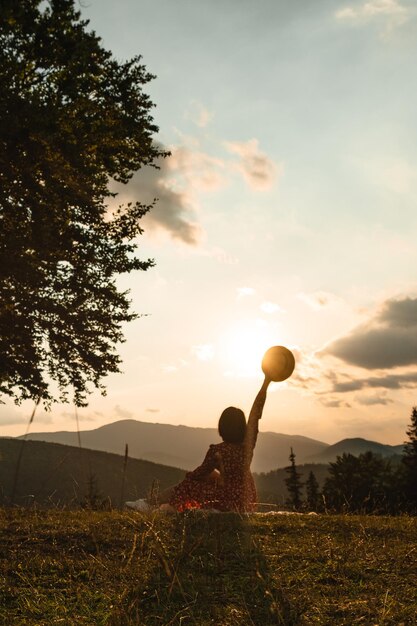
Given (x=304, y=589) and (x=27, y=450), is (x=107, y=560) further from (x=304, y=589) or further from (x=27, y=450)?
(x=27, y=450)

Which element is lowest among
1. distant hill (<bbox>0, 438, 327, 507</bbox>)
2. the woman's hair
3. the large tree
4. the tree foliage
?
distant hill (<bbox>0, 438, 327, 507</bbox>)

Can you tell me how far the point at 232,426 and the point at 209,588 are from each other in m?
6.05

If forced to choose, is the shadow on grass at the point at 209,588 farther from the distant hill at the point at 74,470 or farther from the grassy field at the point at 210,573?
the distant hill at the point at 74,470

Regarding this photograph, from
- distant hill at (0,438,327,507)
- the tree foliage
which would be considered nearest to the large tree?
Result: the tree foliage

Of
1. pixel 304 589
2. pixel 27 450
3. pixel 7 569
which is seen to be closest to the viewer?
pixel 304 589

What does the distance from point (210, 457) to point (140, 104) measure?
27.5ft

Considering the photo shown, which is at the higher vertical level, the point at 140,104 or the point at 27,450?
the point at 140,104

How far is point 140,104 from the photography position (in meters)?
13.1

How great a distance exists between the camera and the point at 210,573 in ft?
16.6

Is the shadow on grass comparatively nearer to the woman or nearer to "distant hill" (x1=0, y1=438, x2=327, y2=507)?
the woman

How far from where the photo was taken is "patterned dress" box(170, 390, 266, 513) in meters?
10.2

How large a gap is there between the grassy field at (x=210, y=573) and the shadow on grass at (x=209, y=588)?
0.04 ft

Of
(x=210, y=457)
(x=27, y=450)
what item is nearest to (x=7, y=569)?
(x=210, y=457)

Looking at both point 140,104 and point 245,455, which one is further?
point 140,104
